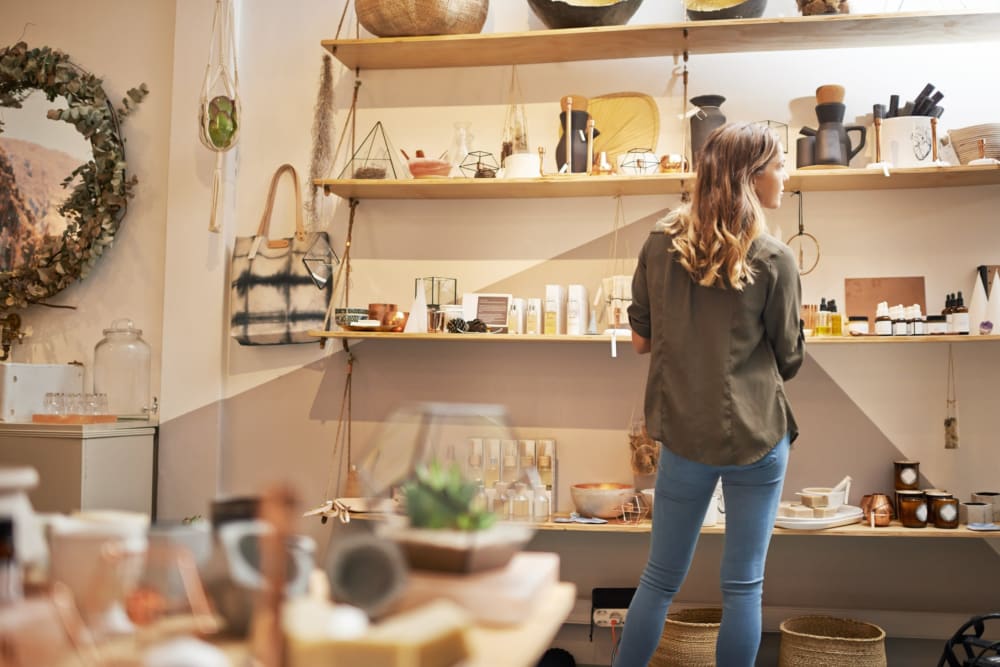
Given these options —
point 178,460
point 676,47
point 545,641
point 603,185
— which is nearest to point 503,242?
point 603,185

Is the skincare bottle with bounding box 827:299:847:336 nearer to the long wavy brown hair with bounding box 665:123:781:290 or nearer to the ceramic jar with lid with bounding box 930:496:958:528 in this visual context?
the ceramic jar with lid with bounding box 930:496:958:528

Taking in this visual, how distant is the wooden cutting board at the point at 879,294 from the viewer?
3254mm

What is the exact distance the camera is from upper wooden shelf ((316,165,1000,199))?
305 cm

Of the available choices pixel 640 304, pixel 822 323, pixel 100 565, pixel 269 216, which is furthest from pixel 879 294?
pixel 100 565

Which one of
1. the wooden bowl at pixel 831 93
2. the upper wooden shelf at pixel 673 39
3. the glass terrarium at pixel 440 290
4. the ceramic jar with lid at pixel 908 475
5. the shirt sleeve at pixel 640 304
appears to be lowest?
the ceramic jar with lid at pixel 908 475

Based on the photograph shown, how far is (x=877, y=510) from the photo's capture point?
9.93 ft

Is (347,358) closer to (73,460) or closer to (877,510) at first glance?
(73,460)

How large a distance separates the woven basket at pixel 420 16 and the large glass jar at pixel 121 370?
60.6 inches

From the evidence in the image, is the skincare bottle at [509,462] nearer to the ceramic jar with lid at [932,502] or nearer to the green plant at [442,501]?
the green plant at [442,501]

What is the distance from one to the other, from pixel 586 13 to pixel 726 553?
2006 mm

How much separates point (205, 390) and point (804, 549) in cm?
234

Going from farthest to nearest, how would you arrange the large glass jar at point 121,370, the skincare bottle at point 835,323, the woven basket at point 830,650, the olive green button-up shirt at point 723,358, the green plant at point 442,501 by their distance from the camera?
the large glass jar at point 121,370
the skincare bottle at point 835,323
the woven basket at point 830,650
the olive green button-up shirt at point 723,358
the green plant at point 442,501

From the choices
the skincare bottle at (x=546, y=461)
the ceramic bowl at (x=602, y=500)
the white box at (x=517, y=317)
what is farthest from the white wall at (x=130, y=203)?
the ceramic bowl at (x=602, y=500)

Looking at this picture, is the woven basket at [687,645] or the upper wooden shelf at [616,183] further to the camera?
the upper wooden shelf at [616,183]
